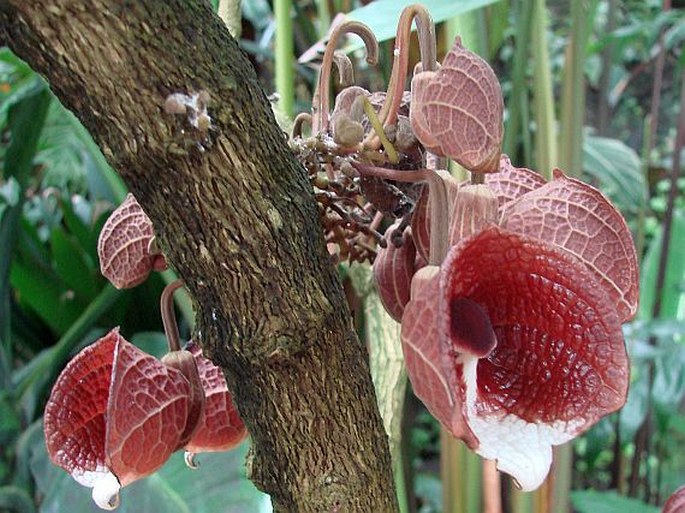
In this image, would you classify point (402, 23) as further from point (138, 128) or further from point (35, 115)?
point (35, 115)

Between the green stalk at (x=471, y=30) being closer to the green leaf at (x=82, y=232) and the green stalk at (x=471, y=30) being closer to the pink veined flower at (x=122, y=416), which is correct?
the pink veined flower at (x=122, y=416)

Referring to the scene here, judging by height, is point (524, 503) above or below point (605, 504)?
above

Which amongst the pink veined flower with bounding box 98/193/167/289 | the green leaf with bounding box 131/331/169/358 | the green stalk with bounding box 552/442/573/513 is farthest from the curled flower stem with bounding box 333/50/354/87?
the green leaf with bounding box 131/331/169/358

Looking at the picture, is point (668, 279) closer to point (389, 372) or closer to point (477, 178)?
point (389, 372)

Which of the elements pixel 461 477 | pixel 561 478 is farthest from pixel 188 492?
pixel 561 478

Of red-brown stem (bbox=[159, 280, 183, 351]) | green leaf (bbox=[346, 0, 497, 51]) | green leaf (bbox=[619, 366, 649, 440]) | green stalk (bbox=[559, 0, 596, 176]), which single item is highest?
green leaf (bbox=[346, 0, 497, 51])

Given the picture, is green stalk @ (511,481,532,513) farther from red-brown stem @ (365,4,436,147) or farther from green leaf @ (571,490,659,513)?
red-brown stem @ (365,4,436,147)
